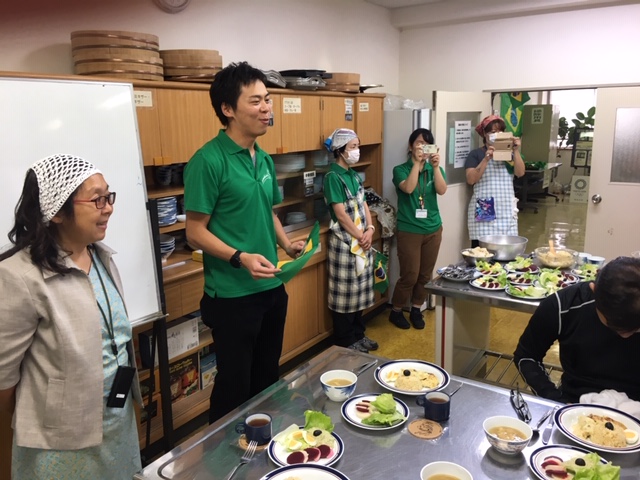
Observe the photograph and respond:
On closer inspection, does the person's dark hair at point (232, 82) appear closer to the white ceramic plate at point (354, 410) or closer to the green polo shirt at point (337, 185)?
the white ceramic plate at point (354, 410)

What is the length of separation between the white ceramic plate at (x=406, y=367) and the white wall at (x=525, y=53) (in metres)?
3.94

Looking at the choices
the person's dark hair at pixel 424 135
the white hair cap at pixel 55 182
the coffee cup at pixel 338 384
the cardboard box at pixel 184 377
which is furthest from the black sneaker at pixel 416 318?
the white hair cap at pixel 55 182

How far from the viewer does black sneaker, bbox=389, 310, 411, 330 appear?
14.0ft

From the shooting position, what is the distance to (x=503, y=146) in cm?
387

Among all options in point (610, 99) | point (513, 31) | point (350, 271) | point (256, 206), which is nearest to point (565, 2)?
point (513, 31)

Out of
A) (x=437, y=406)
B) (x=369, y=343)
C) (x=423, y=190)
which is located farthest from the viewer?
(x=423, y=190)

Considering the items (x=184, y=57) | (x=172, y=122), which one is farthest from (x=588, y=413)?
(x=184, y=57)

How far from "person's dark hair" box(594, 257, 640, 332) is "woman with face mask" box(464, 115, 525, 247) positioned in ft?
8.83

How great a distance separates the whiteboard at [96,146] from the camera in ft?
5.92

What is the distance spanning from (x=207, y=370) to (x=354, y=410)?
1.77m

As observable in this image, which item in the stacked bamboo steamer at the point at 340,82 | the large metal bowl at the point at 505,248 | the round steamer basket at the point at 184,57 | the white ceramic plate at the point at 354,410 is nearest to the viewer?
the white ceramic plate at the point at 354,410

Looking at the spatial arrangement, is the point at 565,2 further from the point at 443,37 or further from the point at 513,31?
the point at 443,37

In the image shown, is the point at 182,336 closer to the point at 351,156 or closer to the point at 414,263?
the point at 351,156

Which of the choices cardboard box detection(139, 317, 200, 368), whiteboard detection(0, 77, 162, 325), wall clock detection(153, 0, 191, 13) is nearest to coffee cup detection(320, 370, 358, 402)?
whiteboard detection(0, 77, 162, 325)
